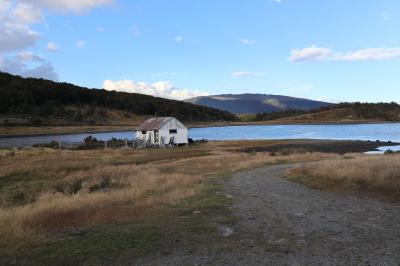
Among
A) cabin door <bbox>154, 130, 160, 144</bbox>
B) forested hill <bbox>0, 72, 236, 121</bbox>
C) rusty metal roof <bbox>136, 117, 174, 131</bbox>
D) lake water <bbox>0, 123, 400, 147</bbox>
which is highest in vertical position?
forested hill <bbox>0, 72, 236, 121</bbox>

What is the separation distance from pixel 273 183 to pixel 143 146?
46684mm

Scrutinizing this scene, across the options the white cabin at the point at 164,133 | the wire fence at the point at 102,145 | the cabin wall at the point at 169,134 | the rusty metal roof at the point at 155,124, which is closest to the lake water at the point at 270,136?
the wire fence at the point at 102,145

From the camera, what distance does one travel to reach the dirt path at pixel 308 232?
303 inches

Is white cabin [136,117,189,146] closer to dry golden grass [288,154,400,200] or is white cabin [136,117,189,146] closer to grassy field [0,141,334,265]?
dry golden grass [288,154,400,200]

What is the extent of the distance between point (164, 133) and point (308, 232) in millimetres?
57727

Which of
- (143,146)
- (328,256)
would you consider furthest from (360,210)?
(143,146)

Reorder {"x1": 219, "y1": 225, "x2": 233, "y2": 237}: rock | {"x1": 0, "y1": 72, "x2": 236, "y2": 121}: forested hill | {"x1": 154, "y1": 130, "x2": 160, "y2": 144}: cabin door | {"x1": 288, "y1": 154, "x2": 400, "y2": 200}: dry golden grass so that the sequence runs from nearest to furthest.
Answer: {"x1": 219, "y1": 225, "x2": 233, "y2": 237}: rock, {"x1": 288, "y1": 154, "x2": 400, "y2": 200}: dry golden grass, {"x1": 154, "y1": 130, "x2": 160, "y2": 144}: cabin door, {"x1": 0, "y1": 72, "x2": 236, "y2": 121}: forested hill

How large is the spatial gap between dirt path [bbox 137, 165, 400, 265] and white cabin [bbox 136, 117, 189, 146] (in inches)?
2000

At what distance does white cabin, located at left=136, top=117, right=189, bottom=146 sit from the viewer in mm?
66875

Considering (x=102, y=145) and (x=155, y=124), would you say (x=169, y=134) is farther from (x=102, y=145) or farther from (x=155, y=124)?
(x=102, y=145)

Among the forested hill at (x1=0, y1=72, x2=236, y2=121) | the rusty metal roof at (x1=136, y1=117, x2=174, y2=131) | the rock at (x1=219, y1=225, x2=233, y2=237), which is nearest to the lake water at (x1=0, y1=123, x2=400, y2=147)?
the rusty metal roof at (x1=136, y1=117, x2=174, y2=131)

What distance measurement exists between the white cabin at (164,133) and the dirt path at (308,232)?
167 ft

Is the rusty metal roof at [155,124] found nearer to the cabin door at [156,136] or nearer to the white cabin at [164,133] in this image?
the white cabin at [164,133]

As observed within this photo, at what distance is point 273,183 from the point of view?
→ 65.6 feet
